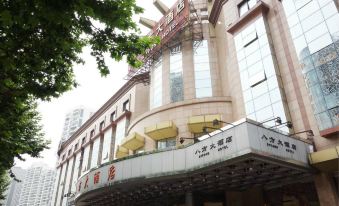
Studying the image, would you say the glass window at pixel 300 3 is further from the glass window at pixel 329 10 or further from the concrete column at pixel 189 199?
the concrete column at pixel 189 199

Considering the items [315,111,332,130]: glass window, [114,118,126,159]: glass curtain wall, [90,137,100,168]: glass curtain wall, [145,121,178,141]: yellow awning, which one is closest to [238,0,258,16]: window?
[145,121,178,141]: yellow awning

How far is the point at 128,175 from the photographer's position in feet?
49.3

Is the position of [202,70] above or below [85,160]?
above

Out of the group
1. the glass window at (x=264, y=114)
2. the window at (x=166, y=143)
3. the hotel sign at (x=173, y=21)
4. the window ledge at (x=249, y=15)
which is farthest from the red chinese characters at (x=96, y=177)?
the window ledge at (x=249, y=15)

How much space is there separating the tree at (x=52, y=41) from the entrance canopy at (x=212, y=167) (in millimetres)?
5930

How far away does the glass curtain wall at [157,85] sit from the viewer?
2448cm

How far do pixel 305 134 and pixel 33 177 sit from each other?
102491 millimetres

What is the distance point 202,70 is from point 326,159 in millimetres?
12394

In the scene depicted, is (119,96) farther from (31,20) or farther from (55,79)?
(31,20)

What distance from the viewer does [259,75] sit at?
706 inches

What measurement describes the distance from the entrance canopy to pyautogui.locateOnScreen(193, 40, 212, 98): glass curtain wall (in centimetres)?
789

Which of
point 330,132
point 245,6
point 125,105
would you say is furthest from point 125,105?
point 330,132

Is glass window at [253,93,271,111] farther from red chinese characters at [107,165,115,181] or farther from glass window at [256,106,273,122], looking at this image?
red chinese characters at [107,165,115,181]

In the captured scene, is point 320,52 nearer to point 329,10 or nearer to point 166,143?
point 329,10
